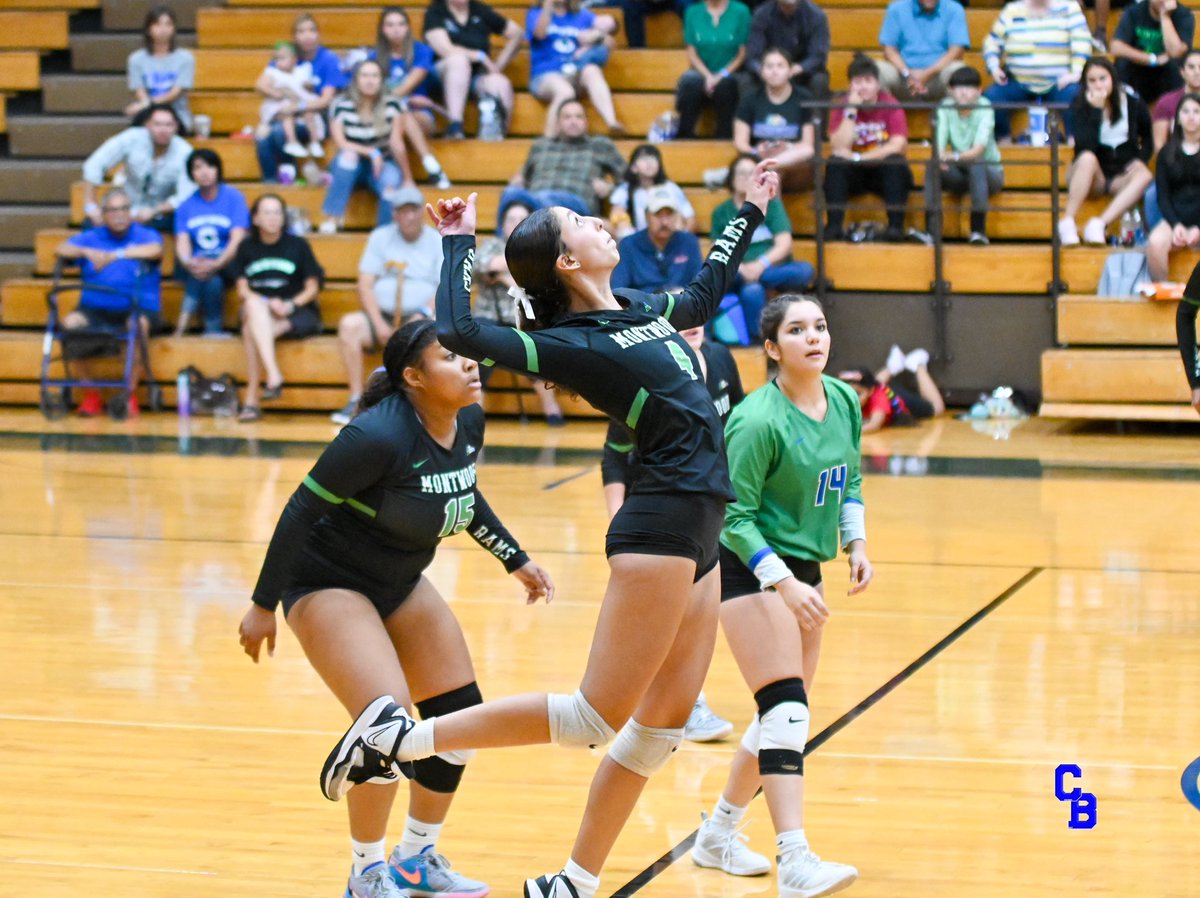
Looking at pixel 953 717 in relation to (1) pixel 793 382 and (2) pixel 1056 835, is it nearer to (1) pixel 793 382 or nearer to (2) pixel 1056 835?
(2) pixel 1056 835

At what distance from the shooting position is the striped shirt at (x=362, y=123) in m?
13.7

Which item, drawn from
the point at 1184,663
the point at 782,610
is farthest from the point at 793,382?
the point at 1184,663

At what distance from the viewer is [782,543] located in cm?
432

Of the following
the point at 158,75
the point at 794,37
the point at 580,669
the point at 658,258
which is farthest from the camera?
the point at 158,75

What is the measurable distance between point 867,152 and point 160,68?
629cm

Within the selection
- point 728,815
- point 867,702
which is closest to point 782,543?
point 728,815

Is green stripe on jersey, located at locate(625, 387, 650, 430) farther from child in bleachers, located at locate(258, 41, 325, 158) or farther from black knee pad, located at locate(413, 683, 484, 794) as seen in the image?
child in bleachers, located at locate(258, 41, 325, 158)

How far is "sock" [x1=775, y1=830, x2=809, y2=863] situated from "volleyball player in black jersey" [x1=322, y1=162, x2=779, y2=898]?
36cm

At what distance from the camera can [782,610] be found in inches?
165

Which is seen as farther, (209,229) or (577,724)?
(209,229)

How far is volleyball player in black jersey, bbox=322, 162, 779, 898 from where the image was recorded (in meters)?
3.64

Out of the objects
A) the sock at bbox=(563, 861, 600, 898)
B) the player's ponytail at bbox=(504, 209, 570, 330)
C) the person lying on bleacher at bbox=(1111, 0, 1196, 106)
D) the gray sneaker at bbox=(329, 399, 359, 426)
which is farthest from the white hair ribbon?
the person lying on bleacher at bbox=(1111, 0, 1196, 106)

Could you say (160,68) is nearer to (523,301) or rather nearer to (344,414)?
(344,414)

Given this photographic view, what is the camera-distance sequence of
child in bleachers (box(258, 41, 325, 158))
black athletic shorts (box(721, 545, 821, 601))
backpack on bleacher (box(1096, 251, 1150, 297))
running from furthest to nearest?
child in bleachers (box(258, 41, 325, 158)) → backpack on bleacher (box(1096, 251, 1150, 297)) → black athletic shorts (box(721, 545, 821, 601))
